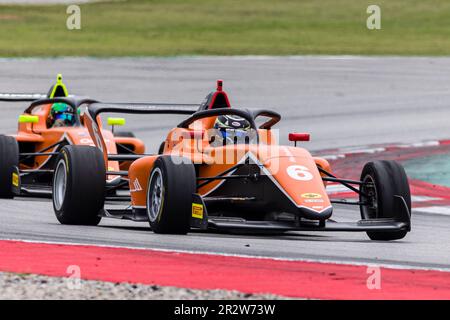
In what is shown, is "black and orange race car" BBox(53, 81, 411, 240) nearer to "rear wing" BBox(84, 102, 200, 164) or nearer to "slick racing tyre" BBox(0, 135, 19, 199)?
"rear wing" BBox(84, 102, 200, 164)

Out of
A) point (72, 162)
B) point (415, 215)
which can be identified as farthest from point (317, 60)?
point (72, 162)

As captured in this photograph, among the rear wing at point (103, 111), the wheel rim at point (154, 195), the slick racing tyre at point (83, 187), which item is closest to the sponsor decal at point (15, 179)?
the rear wing at point (103, 111)

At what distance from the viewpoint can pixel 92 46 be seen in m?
37.3

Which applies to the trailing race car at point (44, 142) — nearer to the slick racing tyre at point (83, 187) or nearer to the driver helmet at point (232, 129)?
the slick racing tyre at point (83, 187)

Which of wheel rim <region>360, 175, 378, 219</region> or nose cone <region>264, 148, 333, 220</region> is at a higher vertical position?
nose cone <region>264, 148, 333, 220</region>

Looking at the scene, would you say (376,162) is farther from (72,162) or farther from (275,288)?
(275,288)

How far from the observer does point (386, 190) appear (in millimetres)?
11492

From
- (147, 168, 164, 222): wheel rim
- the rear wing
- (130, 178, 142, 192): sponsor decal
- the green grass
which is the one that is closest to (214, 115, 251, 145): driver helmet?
(130, 178, 142, 192): sponsor decal

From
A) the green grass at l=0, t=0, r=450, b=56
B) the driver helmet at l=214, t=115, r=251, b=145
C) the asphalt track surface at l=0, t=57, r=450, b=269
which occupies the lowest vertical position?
the asphalt track surface at l=0, t=57, r=450, b=269

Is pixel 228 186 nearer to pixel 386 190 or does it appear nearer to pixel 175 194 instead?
pixel 175 194

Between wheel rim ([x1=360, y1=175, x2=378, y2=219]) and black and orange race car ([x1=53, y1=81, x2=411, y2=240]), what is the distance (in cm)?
1

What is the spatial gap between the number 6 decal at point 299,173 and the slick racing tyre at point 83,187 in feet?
6.80

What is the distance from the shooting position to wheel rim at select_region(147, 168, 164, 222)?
11.5 metres

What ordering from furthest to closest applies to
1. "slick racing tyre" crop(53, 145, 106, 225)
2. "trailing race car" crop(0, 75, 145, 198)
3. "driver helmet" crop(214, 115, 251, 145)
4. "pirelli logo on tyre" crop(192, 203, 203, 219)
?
"trailing race car" crop(0, 75, 145, 198) < "driver helmet" crop(214, 115, 251, 145) < "slick racing tyre" crop(53, 145, 106, 225) < "pirelli logo on tyre" crop(192, 203, 203, 219)
